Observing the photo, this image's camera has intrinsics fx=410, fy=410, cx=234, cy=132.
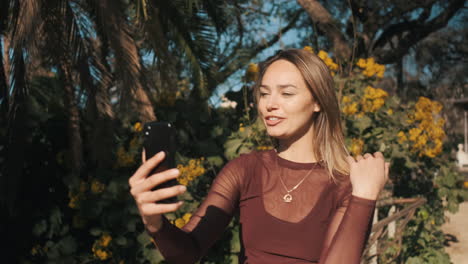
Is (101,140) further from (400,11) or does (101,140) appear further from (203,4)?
(400,11)

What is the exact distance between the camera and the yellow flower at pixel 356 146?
8.94 feet

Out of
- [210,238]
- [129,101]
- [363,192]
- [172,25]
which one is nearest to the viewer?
[363,192]

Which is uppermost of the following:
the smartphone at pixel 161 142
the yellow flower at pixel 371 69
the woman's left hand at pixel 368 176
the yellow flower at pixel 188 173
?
the yellow flower at pixel 371 69

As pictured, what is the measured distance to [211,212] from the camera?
1.42 metres

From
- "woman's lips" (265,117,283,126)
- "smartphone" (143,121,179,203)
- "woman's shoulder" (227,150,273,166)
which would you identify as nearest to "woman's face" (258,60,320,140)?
"woman's lips" (265,117,283,126)

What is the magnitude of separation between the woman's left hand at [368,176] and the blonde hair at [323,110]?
304 mm

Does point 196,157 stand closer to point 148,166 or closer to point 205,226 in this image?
point 205,226

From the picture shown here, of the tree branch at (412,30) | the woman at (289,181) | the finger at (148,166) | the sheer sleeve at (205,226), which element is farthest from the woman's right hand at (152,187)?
the tree branch at (412,30)

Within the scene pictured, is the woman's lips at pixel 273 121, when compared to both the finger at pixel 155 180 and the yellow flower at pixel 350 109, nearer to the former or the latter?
the finger at pixel 155 180

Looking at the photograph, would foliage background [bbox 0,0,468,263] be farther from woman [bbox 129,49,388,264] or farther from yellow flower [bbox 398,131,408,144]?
woman [bbox 129,49,388,264]

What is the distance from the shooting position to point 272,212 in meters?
1.42

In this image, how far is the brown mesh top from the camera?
1.35 meters

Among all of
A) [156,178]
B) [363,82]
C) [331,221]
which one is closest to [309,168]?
[331,221]

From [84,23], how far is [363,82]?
250cm
